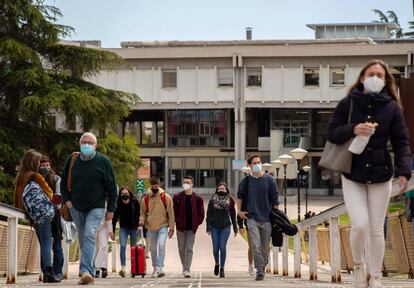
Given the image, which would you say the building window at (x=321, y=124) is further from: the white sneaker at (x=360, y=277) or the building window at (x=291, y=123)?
the white sneaker at (x=360, y=277)

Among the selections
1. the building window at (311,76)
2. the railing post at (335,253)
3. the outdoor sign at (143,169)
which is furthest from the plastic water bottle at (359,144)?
the building window at (311,76)

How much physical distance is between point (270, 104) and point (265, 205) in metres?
65.4

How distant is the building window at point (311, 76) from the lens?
82463 mm

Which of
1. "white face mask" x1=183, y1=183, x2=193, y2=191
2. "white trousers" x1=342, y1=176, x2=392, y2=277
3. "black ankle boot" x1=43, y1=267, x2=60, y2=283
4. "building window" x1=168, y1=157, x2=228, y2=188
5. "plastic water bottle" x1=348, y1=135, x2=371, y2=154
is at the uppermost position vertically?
"building window" x1=168, y1=157, x2=228, y2=188

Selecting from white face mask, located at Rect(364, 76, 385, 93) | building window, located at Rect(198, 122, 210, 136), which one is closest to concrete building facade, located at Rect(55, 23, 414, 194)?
building window, located at Rect(198, 122, 210, 136)

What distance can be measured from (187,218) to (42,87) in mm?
16995

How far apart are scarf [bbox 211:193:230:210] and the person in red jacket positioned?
0.92 feet

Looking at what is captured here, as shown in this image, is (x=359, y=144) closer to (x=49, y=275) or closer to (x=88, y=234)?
(x=88, y=234)

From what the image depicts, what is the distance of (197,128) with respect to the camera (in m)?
89.1

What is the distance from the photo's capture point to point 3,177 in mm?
34438

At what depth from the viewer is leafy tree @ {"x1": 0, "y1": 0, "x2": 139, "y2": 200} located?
36.0 m

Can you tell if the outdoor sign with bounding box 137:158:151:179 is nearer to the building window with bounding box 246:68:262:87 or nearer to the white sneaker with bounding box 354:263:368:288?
the white sneaker with bounding box 354:263:368:288

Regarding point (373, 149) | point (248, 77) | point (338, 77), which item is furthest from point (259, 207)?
point (338, 77)

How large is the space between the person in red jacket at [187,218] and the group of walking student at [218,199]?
2 centimetres
